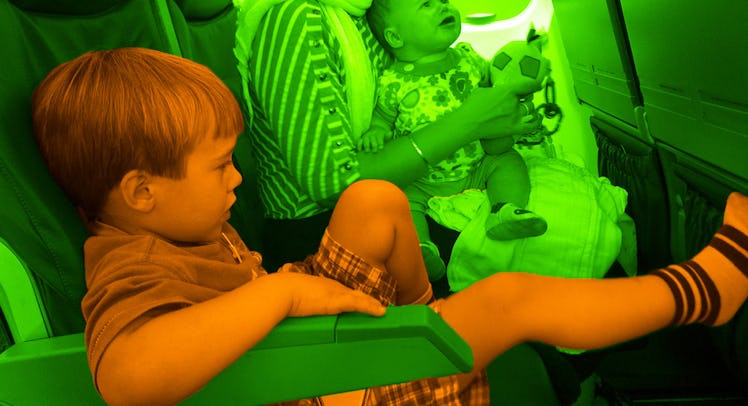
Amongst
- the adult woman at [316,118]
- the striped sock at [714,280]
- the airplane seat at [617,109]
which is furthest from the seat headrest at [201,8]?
the striped sock at [714,280]

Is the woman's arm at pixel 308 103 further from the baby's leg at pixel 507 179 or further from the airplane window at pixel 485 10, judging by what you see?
the airplane window at pixel 485 10

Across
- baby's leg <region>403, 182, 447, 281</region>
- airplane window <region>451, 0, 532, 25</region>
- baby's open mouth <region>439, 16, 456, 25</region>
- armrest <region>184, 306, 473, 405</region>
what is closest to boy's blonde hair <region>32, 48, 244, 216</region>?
armrest <region>184, 306, 473, 405</region>

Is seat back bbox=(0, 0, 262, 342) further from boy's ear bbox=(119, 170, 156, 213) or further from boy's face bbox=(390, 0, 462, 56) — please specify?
boy's face bbox=(390, 0, 462, 56)

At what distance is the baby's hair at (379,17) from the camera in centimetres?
132

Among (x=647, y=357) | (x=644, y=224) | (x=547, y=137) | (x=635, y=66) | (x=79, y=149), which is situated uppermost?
(x=79, y=149)

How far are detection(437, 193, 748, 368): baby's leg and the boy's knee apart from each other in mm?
175

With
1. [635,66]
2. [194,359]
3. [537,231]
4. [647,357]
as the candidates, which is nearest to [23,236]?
[194,359]

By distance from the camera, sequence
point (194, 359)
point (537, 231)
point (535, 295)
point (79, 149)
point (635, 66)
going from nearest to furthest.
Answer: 1. point (194, 359)
2. point (79, 149)
3. point (535, 295)
4. point (537, 231)
5. point (635, 66)

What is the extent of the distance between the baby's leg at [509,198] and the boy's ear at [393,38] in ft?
1.02

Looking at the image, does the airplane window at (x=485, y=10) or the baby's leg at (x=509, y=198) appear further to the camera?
the airplane window at (x=485, y=10)

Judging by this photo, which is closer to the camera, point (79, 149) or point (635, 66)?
point (79, 149)

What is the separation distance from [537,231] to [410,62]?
1.62ft

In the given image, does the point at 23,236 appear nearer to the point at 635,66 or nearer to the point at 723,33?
the point at 723,33

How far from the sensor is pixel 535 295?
810mm
